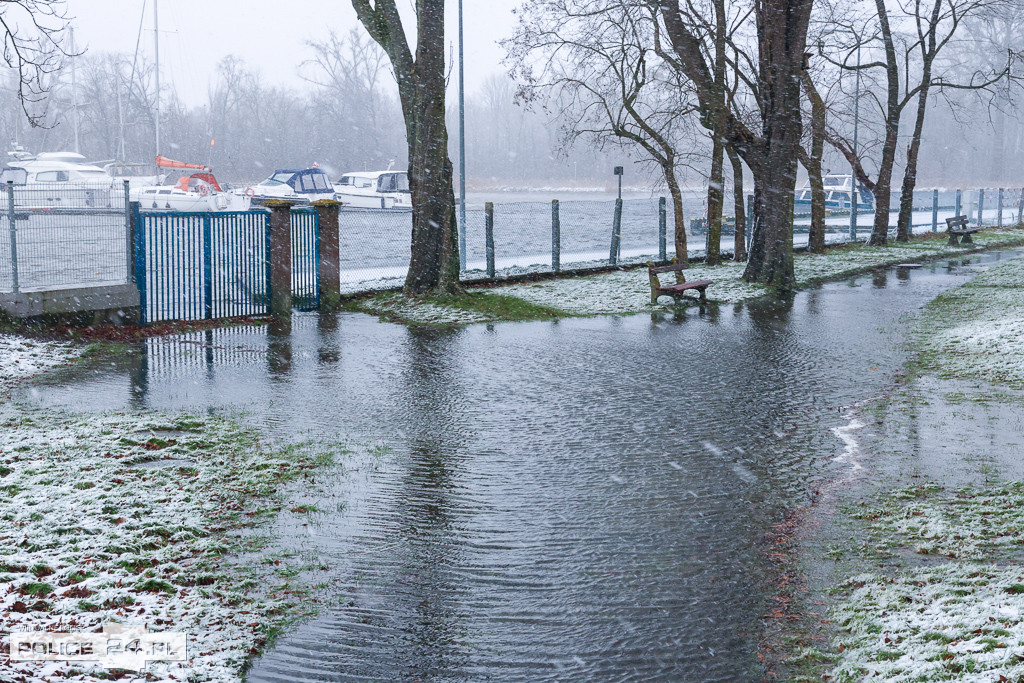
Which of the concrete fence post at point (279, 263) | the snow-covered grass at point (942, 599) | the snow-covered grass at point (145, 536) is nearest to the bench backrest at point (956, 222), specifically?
the concrete fence post at point (279, 263)

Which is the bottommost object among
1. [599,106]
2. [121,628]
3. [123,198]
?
[121,628]

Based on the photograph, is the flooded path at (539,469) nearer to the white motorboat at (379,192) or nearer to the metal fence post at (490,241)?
the metal fence post at (490,241)

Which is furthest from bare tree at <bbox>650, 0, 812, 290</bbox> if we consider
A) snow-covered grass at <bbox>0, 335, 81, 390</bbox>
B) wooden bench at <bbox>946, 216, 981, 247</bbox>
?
wooden bench at <bbox>946, 216, 981, 247</bbox>

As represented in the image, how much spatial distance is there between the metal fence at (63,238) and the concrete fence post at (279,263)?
7.03 ft

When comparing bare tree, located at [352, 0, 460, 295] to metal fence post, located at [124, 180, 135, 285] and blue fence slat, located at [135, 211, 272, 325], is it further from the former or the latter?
metal fence post, located at [124, 180, 135, 285]

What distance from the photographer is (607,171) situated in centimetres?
9575

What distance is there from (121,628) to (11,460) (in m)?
3.04

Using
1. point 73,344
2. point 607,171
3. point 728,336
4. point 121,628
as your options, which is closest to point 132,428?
point 121,628

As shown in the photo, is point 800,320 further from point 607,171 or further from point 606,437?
point 607,171

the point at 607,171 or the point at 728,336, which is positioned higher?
the point at 607,171

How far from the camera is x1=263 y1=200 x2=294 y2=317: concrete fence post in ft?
49.8

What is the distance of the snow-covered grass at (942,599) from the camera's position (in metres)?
4.24

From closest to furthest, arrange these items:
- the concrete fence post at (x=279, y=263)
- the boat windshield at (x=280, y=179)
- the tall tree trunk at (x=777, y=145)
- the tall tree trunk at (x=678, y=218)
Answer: the concrete fence post at (x=279, y=263) < the tall tree trunk at (x=777, y=145) < the tall tree trunk at (x=678, y=218) < the boat windshield at (x=280, y=179)

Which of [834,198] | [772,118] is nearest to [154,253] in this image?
[772,118]
